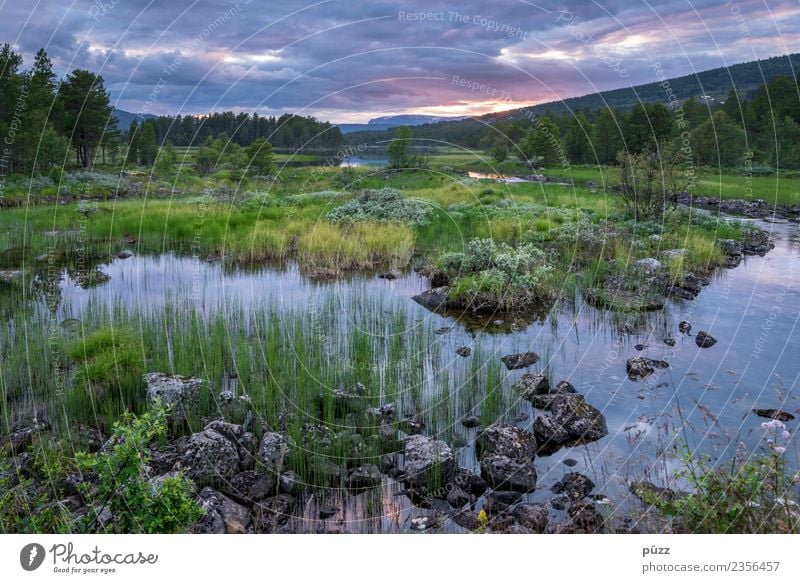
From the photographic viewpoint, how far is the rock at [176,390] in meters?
8.88

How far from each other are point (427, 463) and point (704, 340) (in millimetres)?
8137

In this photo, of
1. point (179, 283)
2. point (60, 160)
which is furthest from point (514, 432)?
point (60, 160)

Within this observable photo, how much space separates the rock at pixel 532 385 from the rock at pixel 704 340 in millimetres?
4364

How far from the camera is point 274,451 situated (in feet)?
25.6

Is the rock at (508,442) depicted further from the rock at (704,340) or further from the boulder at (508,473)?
the rock at (704,340)

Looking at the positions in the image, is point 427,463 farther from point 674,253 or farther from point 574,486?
point 674,253

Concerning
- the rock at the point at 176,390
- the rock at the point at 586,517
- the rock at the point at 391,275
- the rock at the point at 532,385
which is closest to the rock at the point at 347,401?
the rock at the point at 176,390

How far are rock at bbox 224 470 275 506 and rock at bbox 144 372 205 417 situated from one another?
6.14 feet

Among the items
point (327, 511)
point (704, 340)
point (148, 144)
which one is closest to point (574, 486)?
point (327, 511)

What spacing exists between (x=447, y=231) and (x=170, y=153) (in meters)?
37.6

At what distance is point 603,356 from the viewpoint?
40.9 ft

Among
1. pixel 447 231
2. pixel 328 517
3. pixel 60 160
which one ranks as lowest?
pixel 328 517

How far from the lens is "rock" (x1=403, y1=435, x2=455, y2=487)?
7.52 metres

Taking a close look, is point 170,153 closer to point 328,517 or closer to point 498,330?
point 498,330
